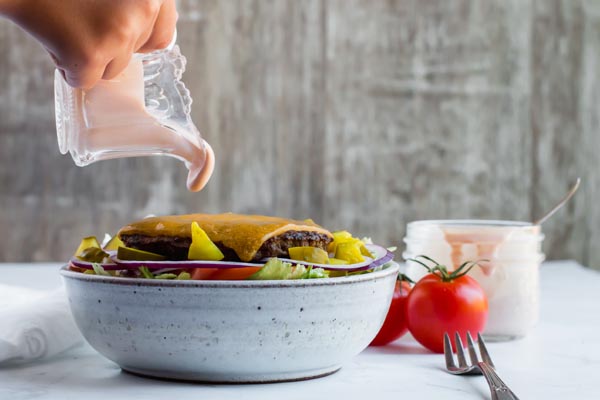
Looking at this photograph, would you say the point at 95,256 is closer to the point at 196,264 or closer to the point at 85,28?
the point at 196,264

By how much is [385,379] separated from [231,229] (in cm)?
29

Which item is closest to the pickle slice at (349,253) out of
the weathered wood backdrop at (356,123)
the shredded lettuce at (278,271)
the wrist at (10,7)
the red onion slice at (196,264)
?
the red onion slice at (196,264)

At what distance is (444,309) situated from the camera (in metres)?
1.41

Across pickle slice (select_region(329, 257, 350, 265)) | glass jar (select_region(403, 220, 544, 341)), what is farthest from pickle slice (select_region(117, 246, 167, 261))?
glass jar (select_region(403, 220, 544, 341))

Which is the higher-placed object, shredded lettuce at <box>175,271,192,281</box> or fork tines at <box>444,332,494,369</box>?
shredded lettuce at <box>175,271,192,281</box>

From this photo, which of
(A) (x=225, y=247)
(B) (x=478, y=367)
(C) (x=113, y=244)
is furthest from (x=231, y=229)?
(B) (x=478, y=367)

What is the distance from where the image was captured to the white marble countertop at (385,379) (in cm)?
112

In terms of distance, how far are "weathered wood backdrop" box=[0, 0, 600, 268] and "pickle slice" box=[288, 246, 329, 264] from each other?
6.69 ft

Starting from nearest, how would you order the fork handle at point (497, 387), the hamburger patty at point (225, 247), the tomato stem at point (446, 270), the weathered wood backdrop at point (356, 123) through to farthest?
the fork handle at point (497, 387)
the hamburger patty at point (225, 247)
the tomato stem at point (446, 270)
the weathered wood backdrop at point (356, 123)

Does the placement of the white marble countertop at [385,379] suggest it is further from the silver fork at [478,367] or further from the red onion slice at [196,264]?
the red onion slice at [196,264]

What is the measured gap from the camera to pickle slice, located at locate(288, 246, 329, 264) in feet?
3.91

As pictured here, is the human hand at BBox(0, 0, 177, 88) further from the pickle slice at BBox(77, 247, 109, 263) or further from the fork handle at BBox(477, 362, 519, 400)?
the fork handle at BBox(477, 362, 519, 400)

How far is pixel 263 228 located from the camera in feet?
3.88

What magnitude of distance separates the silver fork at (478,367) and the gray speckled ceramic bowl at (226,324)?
167mm
